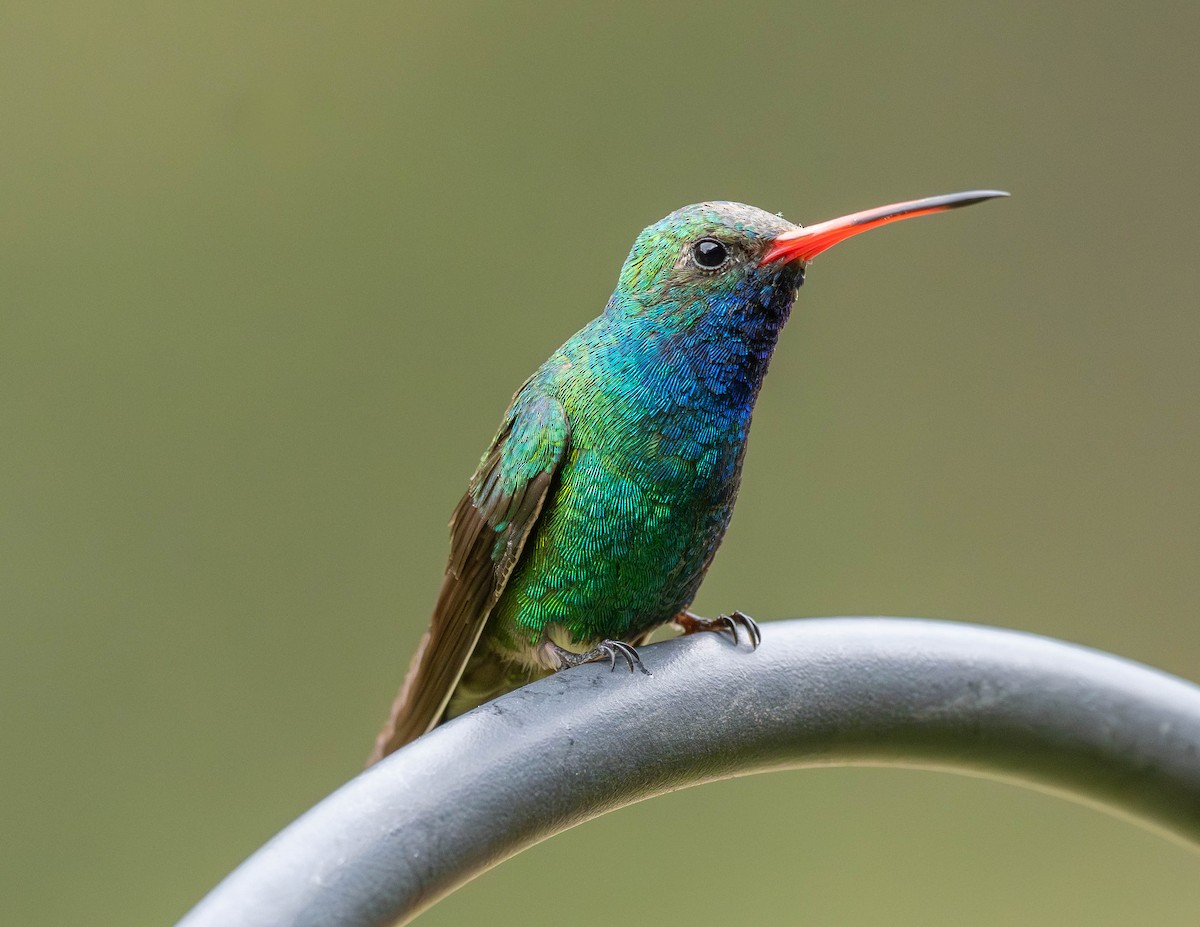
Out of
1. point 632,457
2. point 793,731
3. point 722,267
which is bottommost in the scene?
point 793,731

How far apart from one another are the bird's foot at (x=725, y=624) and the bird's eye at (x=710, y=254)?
30cm

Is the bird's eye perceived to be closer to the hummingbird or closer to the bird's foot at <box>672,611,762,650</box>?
the hummingbird

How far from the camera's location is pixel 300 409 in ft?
8.95

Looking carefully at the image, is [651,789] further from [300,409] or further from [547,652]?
[300,409]

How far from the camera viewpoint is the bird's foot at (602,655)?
3.07ft

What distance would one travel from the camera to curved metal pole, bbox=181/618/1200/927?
30.3 inches

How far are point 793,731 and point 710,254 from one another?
1.39 feet

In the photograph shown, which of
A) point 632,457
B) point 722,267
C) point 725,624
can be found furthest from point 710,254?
point 725,624

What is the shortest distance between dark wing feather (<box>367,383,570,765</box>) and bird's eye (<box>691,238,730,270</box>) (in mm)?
186

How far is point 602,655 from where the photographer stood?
102cm

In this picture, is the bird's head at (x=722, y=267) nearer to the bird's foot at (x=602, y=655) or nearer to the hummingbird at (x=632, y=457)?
the hummingbird at (x=632, y=457)

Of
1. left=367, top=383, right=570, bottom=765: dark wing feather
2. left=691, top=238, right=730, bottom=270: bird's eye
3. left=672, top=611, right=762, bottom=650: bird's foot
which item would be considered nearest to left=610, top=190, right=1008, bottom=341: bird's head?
left=691, top=238, right=730, bottom=270: bird's eye

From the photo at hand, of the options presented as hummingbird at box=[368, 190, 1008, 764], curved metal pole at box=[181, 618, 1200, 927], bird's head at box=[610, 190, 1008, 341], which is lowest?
curved metal pole at box=[181, 618, 1200, 927]

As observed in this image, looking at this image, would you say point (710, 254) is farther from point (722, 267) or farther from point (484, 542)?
point (484, 542)
